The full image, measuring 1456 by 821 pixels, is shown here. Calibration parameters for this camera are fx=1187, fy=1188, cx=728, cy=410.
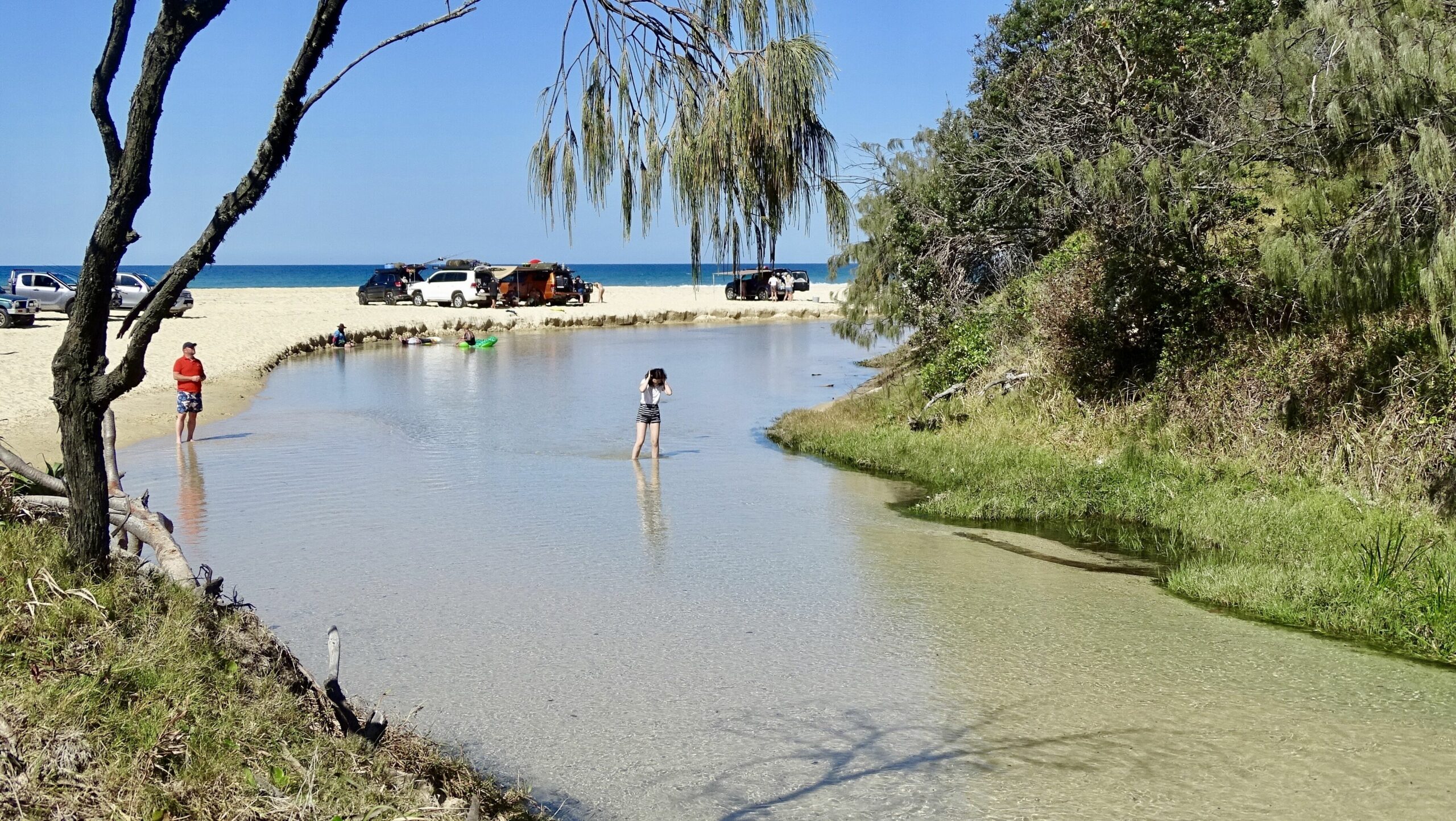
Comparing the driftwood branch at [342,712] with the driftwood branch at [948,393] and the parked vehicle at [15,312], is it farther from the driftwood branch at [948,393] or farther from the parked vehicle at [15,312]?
the parked vehicle at [15,312]

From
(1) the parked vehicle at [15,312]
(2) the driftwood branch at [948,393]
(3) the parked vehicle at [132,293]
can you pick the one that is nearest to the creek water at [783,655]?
(2) the driftwood branch at [948,393]

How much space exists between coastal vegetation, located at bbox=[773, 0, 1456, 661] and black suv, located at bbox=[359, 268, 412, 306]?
137 ft

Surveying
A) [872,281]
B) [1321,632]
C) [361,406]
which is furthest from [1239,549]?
[361,406]

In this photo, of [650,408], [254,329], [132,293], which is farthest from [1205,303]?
[132,293]

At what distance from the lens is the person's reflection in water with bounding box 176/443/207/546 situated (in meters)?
12.7

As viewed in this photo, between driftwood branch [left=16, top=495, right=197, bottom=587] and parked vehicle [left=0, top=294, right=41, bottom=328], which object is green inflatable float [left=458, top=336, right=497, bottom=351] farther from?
driftwood branch [left=16, top=495, right=197, bottom=587]

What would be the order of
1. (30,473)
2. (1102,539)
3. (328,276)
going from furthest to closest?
(328,276) < (1102,539) < (30,473)

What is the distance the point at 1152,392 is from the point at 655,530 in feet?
21.5

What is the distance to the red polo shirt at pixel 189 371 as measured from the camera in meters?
18.4

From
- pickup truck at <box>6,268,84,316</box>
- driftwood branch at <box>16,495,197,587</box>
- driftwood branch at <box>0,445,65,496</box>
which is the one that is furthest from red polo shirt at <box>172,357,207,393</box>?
pickup truck at <box>6,268,84,316</box>

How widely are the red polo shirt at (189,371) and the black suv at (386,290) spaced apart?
1633 inches

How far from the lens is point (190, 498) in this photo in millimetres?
14617

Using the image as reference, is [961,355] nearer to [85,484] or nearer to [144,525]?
[144,525]

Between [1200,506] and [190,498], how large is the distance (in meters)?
11.8
